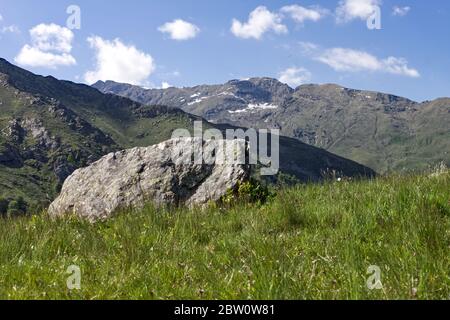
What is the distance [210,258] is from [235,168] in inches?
263

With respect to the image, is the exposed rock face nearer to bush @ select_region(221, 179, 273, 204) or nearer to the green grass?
bush @ select_region(221, 179, 273, 204)

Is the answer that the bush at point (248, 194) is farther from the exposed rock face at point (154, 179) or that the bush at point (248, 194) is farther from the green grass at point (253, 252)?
the green grass at point (253, 252)

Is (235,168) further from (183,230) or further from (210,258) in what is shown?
(210,258)

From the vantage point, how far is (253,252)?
5.50m

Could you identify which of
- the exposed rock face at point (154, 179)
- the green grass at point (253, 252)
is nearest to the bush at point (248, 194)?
the exposed rock face at point (154, 179)

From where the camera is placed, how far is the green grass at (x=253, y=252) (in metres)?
4.52

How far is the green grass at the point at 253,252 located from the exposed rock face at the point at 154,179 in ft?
9.39

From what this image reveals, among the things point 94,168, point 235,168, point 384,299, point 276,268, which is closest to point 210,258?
point 276,268

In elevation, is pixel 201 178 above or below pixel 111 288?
above

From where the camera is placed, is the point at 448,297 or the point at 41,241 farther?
the point at 41,241

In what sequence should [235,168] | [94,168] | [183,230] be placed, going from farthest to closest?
[94,168]
[235,168]
[183,230]

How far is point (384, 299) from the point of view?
3.90 meters

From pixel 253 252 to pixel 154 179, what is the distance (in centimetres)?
801

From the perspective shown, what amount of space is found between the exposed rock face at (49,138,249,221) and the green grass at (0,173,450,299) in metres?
2.86
